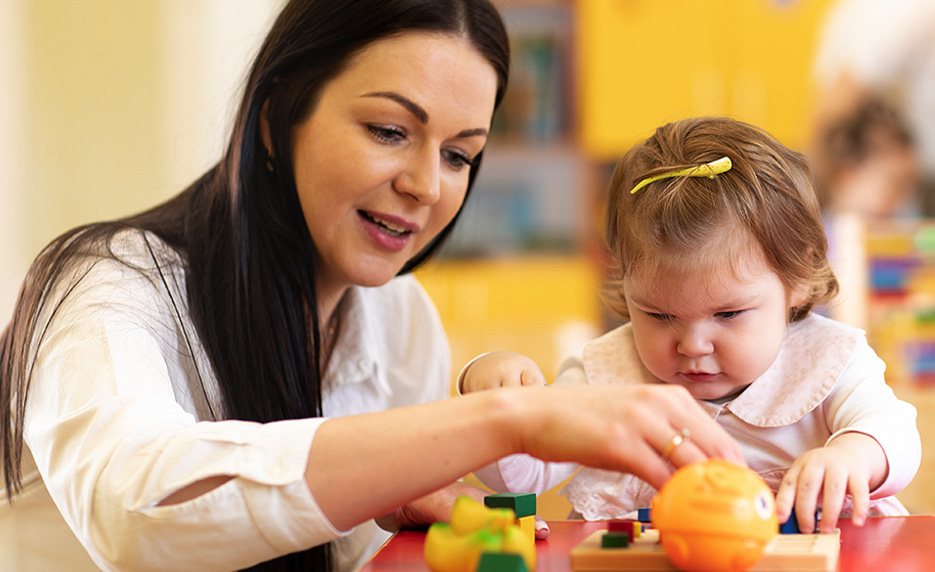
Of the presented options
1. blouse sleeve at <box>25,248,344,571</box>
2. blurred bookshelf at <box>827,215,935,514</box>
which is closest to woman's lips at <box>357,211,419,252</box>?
blouse sleeve at <box>25,248,344,571</box>

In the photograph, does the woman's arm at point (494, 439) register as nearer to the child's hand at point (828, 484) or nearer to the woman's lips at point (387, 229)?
the child's hand at point (828, 484)

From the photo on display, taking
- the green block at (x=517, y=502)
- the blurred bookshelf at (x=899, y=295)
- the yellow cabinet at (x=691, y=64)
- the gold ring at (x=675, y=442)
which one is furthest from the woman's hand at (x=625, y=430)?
the yellow cabinet at (x=691, y=64)

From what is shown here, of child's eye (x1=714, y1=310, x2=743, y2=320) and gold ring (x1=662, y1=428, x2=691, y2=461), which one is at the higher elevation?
child's eye (x1=714, y1=310, x2=743, y2=320)

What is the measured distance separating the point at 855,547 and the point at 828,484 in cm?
5

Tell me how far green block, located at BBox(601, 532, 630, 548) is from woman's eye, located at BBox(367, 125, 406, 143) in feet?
1.88

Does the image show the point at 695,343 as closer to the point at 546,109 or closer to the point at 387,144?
the point at 387,144

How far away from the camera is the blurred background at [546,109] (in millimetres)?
3100

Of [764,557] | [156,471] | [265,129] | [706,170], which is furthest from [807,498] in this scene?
[265,129]

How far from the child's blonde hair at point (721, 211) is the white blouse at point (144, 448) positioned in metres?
0.44

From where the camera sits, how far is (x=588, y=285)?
12.1ft

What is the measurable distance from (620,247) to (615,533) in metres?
0.41

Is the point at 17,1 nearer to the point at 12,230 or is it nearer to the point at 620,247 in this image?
the point at 12,230

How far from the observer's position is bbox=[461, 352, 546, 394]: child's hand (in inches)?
36.1

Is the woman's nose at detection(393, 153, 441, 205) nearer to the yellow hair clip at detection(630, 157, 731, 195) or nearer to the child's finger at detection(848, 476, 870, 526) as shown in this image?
the yellow hair clip at detection(630, 157, 731, 195)
